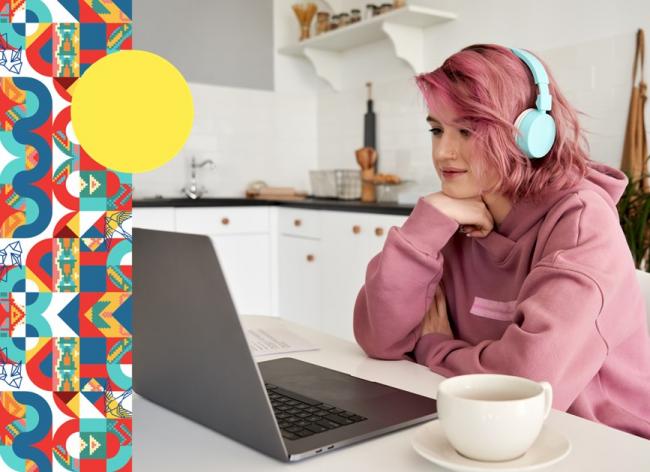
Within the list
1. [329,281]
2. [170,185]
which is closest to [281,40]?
[170,185]

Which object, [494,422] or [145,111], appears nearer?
[145,111]

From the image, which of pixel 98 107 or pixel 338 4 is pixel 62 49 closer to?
pixel 98 107

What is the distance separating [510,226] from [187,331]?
709mm

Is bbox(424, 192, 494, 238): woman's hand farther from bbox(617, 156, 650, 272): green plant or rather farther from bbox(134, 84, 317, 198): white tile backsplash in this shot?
bbox(134, 84, 317, 198): white tile backsplash

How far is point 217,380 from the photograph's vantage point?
68cm

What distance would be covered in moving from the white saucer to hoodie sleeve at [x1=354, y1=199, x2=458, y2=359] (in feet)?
1.65

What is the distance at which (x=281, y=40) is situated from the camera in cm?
464

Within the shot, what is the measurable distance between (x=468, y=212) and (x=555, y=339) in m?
0.34

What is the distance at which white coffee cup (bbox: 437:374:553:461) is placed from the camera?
1.94 ft

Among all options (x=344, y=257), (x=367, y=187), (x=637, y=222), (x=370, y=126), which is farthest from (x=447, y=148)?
(x=370, y=126)

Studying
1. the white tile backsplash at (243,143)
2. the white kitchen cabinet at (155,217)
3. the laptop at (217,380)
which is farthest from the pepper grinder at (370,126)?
the laptop at (217,380)

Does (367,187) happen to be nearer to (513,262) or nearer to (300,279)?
(300,279)

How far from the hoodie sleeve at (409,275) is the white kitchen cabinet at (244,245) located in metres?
2.71

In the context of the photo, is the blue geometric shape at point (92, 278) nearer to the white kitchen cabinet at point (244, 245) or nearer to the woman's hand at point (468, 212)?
the woman's hand at point (468, 212)
